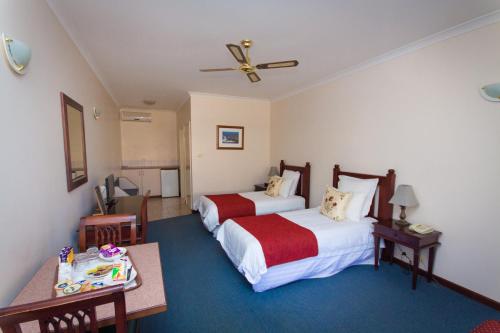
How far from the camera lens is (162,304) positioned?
3.43 ft

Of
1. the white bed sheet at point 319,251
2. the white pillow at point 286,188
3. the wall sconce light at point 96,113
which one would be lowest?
the white bed sheet at point 319,251

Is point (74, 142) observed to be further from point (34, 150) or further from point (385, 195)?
point (385, 195)

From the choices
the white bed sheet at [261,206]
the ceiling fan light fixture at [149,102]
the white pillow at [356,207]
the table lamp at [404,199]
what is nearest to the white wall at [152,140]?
the ceiling fan light fixture at [149,102]

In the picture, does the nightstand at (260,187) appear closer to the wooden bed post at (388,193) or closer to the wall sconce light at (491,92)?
the wooden bed post at (388,193)

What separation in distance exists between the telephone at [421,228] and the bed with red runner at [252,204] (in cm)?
185

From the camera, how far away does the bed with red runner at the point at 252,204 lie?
11.6 ft

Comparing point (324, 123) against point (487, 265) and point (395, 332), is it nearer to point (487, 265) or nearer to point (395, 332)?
point (487, 265)

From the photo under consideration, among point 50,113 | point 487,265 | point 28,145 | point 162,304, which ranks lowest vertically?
point 487,265

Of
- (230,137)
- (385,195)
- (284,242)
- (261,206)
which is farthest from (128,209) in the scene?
(385,195)

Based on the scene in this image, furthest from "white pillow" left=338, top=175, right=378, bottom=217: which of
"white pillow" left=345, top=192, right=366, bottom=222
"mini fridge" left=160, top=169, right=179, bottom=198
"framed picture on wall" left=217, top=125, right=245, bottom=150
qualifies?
"mini fridge" left=160, top=169, right=179, bottom=198

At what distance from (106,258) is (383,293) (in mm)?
2453

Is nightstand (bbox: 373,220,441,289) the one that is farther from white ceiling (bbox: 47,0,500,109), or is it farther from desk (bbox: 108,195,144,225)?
desk (bbox: 108,195,144,225)

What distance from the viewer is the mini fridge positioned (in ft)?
22.0

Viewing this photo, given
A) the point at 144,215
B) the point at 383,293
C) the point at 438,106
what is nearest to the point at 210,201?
the point at 144,215
